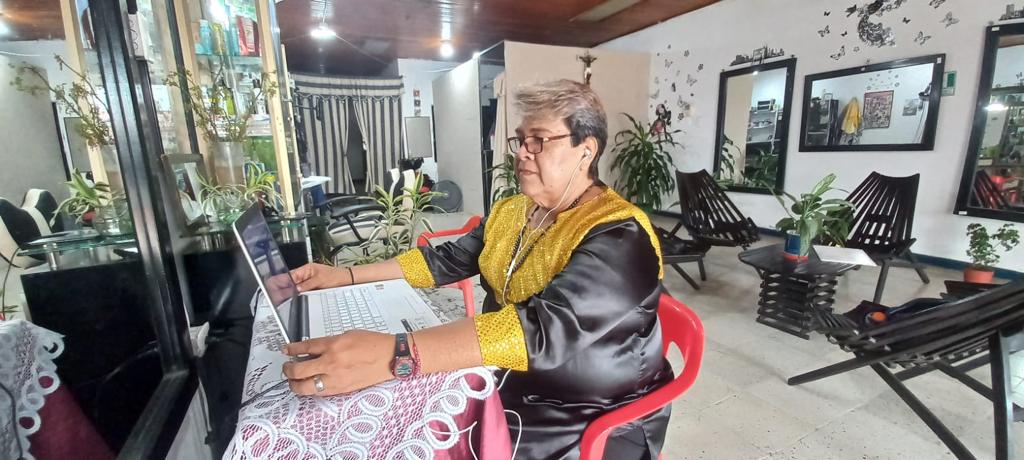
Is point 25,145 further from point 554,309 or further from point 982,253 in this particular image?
point 982,253

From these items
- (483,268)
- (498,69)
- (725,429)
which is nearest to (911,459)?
(725,429)

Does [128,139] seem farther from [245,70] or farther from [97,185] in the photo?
[245,70]

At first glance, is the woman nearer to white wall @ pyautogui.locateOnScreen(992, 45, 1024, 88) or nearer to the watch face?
the watch face

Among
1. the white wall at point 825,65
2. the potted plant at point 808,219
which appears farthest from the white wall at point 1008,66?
the potted plant at point 808,219

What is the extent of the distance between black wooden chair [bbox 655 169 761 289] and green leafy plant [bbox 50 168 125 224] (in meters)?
2.88

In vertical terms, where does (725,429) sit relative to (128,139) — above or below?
below

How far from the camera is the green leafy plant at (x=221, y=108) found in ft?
5.92

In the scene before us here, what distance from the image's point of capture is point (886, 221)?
10.0 ft

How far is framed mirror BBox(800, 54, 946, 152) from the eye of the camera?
3457 millimetres

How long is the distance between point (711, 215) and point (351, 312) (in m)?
3.13

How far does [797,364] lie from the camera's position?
213cm

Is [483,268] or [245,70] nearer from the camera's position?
[483,268]

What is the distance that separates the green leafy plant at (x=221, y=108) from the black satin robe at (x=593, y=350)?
63.6 inches

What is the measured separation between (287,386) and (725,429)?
1619 mm
